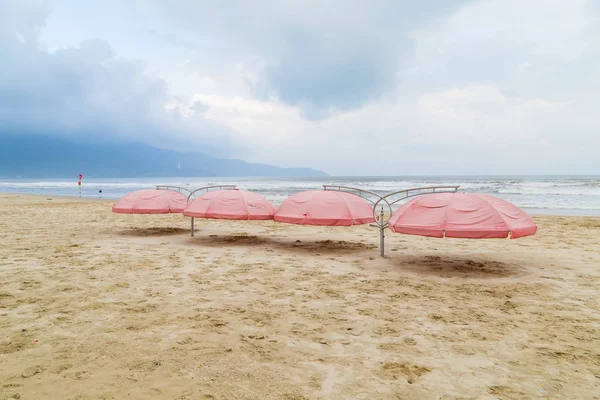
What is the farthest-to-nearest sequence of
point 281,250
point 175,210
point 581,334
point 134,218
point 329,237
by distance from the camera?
point 134,218, point 329,237, point 175,210, point 281,250, point 581,334

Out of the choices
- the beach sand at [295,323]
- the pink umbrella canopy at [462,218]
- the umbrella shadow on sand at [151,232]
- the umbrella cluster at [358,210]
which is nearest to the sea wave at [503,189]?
the umbrella shadow on sand at [151,232]

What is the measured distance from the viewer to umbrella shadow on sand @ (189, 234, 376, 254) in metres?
10.3

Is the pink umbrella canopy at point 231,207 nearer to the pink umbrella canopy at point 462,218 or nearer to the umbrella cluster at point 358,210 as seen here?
the umbrella cluster at point 358,210

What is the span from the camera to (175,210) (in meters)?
11.4

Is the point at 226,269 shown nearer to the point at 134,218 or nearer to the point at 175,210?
the point at 175,210

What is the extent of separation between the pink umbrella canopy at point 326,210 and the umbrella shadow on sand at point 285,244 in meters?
1.19

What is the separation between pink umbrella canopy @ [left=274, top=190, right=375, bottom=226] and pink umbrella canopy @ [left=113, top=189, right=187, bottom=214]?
3667 mm

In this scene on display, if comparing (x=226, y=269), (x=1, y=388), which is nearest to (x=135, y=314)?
(x=1, y=388)

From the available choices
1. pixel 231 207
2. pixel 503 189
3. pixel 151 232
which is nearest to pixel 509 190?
pixel 503 189

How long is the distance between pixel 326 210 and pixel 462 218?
125 inches

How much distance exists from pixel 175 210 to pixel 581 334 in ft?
33.1

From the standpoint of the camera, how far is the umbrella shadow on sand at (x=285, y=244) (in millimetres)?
10328

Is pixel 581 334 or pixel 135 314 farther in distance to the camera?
pixel 135 314

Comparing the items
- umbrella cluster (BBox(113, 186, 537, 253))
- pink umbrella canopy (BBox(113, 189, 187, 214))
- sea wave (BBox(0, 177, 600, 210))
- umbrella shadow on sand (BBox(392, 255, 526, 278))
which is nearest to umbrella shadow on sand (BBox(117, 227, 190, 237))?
pink umbrella canopy (BBox(113, 189, 187, 214))
